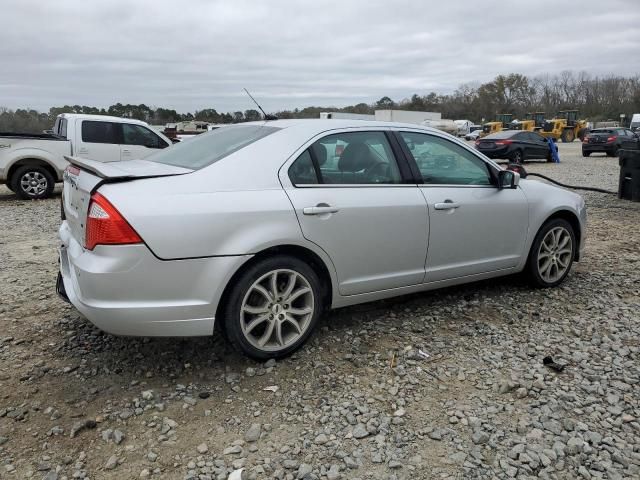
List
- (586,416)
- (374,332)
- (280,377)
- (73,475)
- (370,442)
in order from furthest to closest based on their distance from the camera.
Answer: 1. (374,332)
2. (280,377)
3. (586,416)
4. (370,442)
5. (73,475)

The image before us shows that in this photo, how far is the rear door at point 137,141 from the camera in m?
12.1

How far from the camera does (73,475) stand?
8.20 ft

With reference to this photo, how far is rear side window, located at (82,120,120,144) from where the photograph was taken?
11.8m

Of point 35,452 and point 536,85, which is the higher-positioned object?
point 536,85

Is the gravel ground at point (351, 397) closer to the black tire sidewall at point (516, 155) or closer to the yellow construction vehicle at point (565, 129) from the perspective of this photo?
the black tire sidewall at point (516, 155)

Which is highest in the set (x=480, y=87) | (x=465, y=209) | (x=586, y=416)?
(x=480, y=87)

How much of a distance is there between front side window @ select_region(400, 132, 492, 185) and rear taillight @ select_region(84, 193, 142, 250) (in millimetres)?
2190

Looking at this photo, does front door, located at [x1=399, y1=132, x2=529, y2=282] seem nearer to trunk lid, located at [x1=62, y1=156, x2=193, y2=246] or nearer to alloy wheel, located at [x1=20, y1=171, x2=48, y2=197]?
trunk lid, located at [x1=62, y1=156, x2=193, y2=246]

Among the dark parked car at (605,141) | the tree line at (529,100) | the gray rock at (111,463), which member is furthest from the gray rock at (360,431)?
the tree line at (529,100)

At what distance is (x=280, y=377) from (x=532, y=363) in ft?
5.43

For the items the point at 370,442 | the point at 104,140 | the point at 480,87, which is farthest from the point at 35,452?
the point at 480,87

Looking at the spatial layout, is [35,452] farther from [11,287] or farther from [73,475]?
[11,287]

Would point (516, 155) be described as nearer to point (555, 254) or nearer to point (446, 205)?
point (555, 254)

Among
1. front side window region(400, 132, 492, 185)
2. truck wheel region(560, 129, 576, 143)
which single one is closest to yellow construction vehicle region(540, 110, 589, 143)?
truck wheel region(560, 129, 576, 143)
